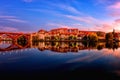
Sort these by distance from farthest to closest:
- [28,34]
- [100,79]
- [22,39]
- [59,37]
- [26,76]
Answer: [59,37] < [22,39] < [28,34] < [26,76] < [100,79]

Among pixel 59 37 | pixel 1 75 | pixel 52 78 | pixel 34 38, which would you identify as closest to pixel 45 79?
pixel 52 78

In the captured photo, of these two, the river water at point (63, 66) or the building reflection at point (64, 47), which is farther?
the building reflection at point (64, 47)

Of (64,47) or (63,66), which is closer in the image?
(63,66)

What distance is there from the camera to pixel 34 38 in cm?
16838

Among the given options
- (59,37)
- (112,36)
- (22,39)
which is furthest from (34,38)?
(112,36)

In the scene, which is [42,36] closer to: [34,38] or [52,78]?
[34,38]

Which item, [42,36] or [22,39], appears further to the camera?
[42,36]

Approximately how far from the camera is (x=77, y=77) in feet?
64.1

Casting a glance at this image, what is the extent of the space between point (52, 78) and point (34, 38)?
150385 mm

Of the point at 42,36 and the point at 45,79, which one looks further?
the point at 42,36

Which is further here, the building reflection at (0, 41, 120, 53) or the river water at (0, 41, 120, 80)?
the building reflection at (0, 41, 120, 53)

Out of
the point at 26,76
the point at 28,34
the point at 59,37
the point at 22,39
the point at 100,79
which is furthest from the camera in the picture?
the point at 59,37

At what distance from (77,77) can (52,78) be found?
2.24m

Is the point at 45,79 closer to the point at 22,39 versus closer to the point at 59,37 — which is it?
the point at 22,39
